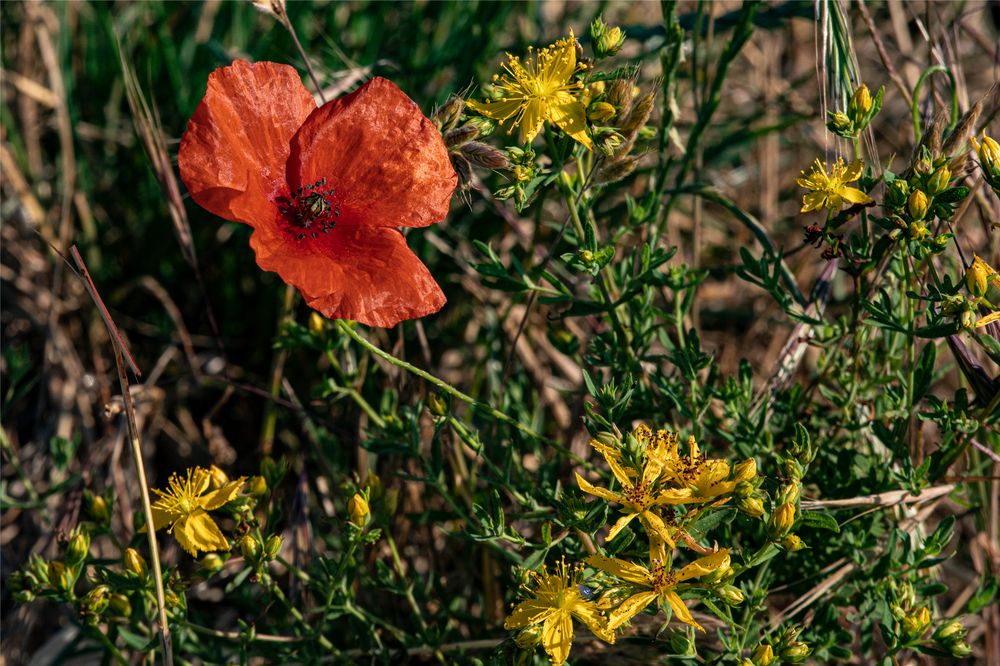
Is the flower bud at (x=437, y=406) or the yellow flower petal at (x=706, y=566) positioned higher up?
the yellow flower petal at (x=706, y=566)

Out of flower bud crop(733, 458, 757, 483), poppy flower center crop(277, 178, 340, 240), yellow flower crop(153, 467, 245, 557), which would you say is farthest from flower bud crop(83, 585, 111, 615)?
flower bud crop(733, 458, 757, 483)

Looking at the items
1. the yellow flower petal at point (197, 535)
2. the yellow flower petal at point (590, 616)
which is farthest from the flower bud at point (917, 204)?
the yellow flower petal at point (197, 535)

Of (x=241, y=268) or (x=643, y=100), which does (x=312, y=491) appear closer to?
(x=241, y=268)

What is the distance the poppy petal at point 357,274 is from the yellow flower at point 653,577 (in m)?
Result: 0.51

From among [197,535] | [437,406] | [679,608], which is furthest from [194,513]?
[679,608]

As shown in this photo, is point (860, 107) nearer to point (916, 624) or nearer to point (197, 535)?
point (916, 624)

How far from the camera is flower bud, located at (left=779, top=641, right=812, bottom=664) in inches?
61.6

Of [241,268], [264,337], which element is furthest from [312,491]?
[241,268]

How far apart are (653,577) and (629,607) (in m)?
A: 0.06

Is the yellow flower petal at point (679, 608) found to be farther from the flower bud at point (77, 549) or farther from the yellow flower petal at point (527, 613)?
the flower bud at point (77, 549)

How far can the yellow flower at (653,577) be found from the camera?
4.85ft

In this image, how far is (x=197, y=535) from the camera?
169 cm

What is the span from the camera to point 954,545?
8.81ft

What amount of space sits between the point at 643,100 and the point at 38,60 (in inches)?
94.6
